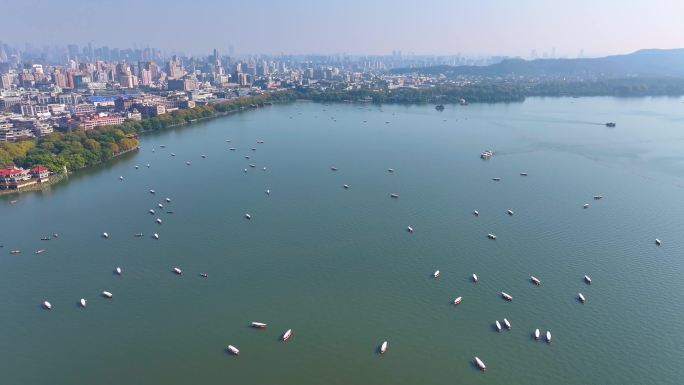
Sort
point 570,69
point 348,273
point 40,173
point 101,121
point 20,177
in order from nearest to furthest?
point 348,273 < point 20,177 < point 40,173 < point 101,121 < point 570,69

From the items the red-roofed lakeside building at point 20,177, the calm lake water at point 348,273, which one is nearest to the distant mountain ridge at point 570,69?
the calm lake water at point 348,273

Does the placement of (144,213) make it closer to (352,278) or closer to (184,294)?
(184,294)

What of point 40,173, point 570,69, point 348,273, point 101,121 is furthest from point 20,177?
point 570,69

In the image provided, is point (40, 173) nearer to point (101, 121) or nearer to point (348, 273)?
point (101, 121)

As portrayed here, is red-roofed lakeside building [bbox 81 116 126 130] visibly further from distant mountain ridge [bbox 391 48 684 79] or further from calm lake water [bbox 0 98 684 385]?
distant mountain ridge [bbox 391 48 684 79]

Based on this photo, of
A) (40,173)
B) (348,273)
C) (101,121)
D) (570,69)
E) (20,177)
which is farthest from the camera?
(570,69)

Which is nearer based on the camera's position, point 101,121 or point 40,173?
point 40,173

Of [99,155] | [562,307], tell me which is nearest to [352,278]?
[562,307]
